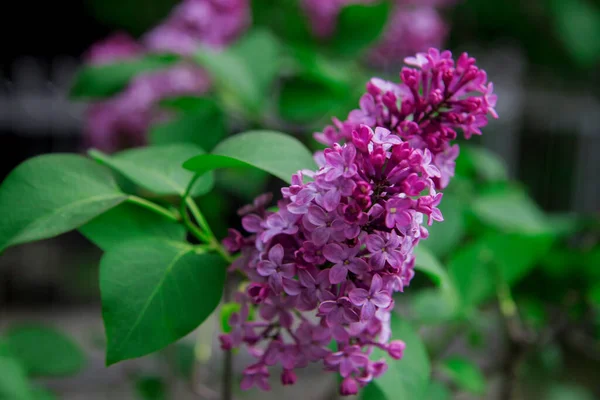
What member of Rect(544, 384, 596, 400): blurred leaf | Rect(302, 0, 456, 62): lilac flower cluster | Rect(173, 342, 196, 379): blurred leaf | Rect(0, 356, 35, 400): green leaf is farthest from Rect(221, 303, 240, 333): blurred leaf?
Rect(544, 384, 596, 400): blurred leaf

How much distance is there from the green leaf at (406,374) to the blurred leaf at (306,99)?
1.62 ft

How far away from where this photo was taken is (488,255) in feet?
2.87

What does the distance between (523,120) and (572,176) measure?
0.45 meters

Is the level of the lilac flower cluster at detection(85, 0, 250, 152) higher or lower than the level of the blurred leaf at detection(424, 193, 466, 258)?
higher

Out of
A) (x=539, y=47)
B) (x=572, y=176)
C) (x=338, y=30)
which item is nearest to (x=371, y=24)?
(x=338, y=30)

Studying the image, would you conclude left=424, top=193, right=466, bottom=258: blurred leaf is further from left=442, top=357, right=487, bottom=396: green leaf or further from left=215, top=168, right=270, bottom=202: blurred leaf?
left=215, top=168, right=270, bottom=202: blurred leaf

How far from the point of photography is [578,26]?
7.90ft

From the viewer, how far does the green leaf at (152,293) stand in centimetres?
41

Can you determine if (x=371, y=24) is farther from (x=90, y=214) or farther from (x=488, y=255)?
(x=90, y=214)

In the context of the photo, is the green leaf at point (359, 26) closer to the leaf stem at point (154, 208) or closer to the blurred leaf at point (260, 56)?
the blurred leaf at point (260, 56)

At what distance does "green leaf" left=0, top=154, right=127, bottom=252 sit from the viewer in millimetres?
447

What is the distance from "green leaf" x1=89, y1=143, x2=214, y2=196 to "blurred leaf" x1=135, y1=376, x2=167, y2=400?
68cm

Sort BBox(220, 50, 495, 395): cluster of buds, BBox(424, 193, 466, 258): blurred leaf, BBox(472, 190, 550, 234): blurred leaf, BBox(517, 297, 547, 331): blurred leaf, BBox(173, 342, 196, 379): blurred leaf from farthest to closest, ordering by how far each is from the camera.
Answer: BBox(173, 342, 196, 379): blurred leaf, BBox(517, 297, 547, 331): blurred leaf, BBox(472, 190, 550, 234): blurred leaf, BBox(424, 193, 466, 258): blurred leaf, BBox(220, 50, 495, 395): cluster of buds

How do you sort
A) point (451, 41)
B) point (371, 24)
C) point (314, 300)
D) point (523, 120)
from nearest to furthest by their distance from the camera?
1. point (314, 300)
2. point (371, 24)
3. point (451, 41)
4. point (523, 120)
